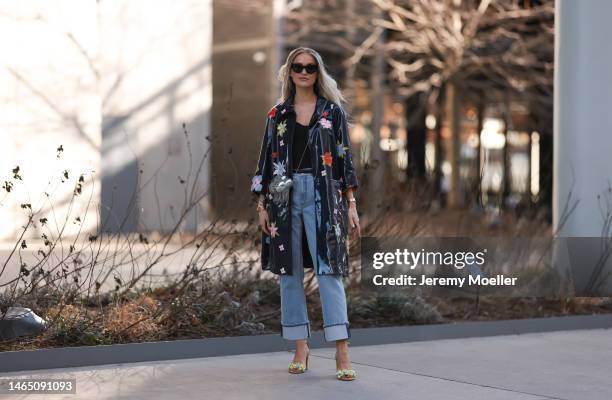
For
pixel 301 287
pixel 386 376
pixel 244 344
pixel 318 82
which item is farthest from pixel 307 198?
pixel 244 344

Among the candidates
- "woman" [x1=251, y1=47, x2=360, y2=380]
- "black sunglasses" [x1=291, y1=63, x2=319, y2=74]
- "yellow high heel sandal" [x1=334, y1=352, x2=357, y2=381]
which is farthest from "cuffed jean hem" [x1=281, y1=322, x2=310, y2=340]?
"black sunglasses" [x1=291, y1=63, x2=319, y2=74]

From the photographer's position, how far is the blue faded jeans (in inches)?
249

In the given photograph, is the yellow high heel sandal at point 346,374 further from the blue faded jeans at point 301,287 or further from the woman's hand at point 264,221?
the woman's hand at point 264,221

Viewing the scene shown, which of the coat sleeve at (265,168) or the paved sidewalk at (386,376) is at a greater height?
the coat sleeve at (265,168)

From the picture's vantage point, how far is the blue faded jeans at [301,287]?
633 cm

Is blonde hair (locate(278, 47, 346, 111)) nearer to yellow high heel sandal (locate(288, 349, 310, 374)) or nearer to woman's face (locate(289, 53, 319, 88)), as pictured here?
woman's face (locate(289, 53, 319, 88))

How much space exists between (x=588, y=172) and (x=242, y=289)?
12.0 ft

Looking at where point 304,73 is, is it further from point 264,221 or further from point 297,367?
point 297,367

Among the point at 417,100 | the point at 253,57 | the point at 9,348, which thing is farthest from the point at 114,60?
the point at 417,100

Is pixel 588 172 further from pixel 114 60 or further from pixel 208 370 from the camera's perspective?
pixel 114 60

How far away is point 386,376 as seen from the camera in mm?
6535

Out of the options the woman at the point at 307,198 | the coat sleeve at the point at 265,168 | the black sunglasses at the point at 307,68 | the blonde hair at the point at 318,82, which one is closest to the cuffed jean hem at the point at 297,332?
the woman at the point at 307,198

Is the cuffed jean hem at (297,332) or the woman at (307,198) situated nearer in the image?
the woman at (307,198)

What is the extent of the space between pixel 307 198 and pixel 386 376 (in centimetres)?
117
